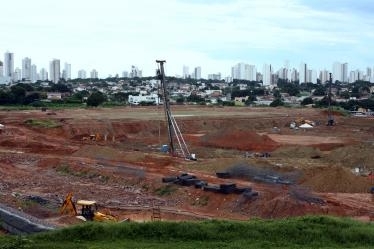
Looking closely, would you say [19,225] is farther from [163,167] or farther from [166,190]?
[163,167]

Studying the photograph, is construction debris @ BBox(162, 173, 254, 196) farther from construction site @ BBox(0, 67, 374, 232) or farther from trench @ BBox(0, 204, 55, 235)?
trench @ BBox(0, 204, 55, 235)

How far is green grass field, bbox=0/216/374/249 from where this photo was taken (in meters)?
13.4

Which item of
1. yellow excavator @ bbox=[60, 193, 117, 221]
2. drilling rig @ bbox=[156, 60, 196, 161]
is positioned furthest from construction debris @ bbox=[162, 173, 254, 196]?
drilling rig @ bbox=[156, 60, 196, 161]

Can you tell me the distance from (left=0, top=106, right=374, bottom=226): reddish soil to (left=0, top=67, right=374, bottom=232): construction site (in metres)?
0.05

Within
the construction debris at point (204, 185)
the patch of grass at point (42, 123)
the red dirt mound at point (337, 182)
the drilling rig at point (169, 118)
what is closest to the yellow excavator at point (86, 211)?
the construction debris at point (204, 185)

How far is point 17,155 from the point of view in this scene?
124ft

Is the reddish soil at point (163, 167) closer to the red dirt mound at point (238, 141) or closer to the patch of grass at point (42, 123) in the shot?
the red dirt mound at point (238, 141)

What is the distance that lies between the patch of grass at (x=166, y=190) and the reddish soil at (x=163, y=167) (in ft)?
0.18

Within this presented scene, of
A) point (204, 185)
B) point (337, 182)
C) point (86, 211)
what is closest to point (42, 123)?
point (204, 185)

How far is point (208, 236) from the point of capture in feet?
45.8

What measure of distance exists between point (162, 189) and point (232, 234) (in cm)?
1289

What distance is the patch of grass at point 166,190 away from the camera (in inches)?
1035

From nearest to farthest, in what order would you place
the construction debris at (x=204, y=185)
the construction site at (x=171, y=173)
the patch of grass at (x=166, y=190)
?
the construction site at (x=171, y=173), the construction debris at (x=204, y=185), the patch of grass at (x=166, y=190)

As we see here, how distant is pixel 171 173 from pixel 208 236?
16.5 metres
